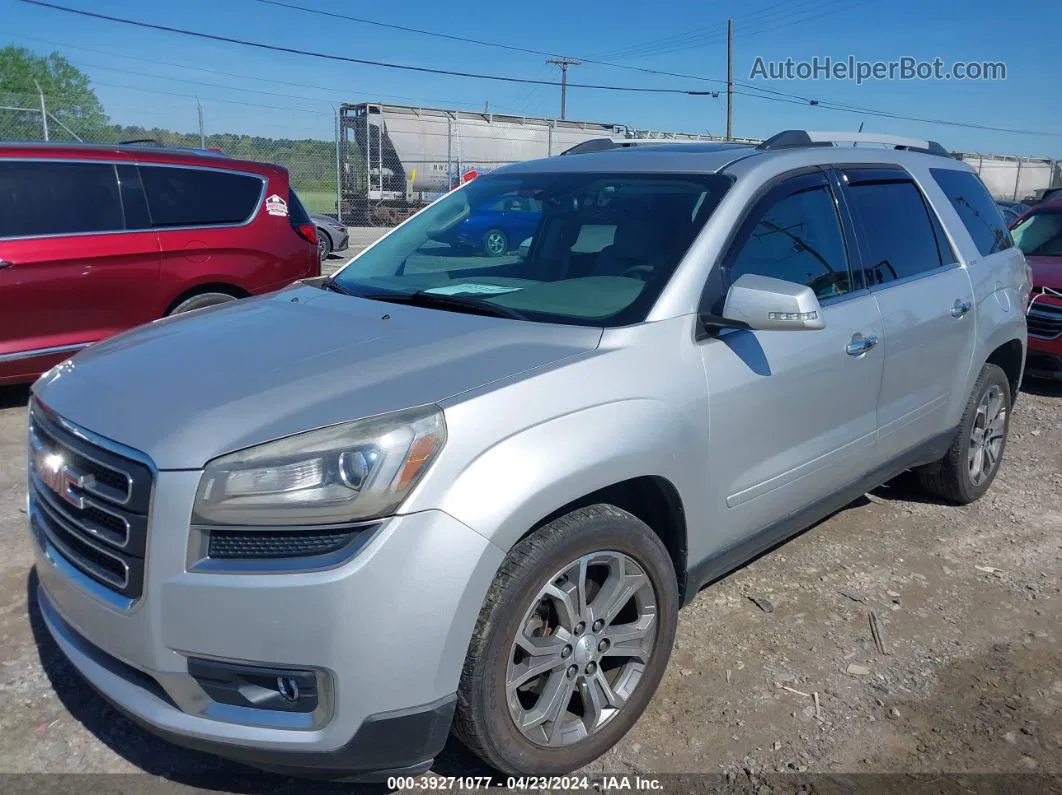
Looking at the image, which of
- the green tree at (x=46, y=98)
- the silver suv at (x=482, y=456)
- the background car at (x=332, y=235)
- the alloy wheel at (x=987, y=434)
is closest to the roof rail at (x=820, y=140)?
the silver suv at (x=482, y=456)

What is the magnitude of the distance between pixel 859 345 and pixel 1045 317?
5151 millimetres

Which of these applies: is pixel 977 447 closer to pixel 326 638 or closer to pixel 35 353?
pixel 326 638

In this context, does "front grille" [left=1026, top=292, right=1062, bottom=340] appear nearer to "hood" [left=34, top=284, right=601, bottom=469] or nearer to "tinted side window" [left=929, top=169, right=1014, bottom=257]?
"tinted side window" [left=929, top=169, right=1014, bottom=257]

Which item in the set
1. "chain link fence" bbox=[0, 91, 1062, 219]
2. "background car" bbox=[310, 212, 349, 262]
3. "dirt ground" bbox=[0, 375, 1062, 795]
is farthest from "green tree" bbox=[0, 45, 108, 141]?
"dirt ground" bbox=[0, 375, 1062, 795]

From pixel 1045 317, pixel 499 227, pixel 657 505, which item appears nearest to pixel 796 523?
pixel 657 505

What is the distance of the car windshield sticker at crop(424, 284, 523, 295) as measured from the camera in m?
3.19

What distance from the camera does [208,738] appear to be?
2.14m

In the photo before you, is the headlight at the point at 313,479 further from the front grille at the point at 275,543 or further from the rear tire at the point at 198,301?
the rear tire at the point at 198,301

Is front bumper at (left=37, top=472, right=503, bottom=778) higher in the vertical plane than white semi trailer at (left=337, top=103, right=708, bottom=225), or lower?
lower

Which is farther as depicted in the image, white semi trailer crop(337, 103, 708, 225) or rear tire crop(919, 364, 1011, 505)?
white semi trailer crop(337, 103, 708, 225)

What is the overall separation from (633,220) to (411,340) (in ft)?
3.56

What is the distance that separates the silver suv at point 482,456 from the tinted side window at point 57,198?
336 centimetres

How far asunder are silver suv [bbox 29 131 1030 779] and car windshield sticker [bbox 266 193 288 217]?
3.48 m

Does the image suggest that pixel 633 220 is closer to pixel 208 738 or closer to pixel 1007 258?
pixel 208 738
